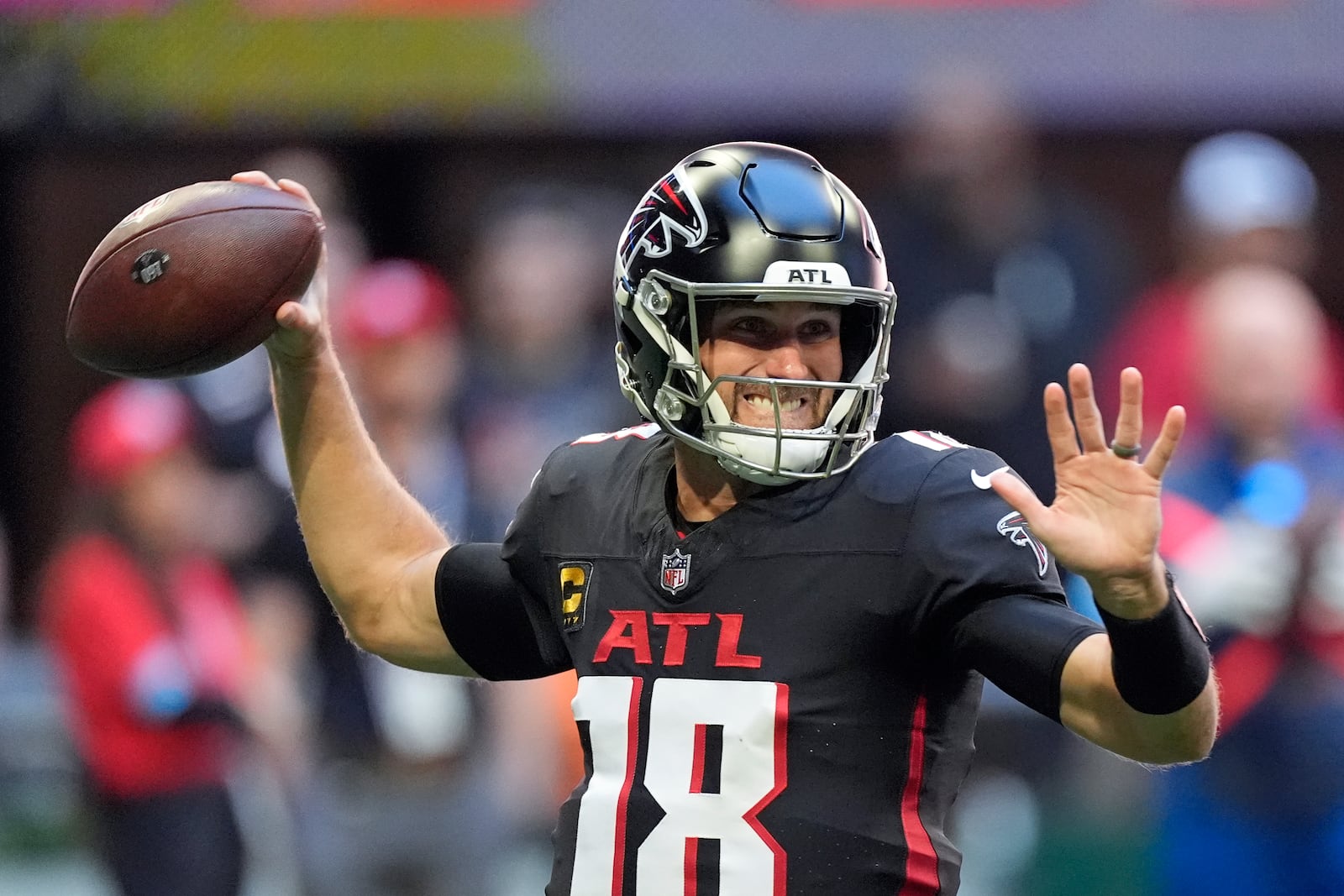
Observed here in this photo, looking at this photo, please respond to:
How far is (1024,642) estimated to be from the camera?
2.29 metres

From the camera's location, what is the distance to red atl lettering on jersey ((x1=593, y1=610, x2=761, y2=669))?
2.45m

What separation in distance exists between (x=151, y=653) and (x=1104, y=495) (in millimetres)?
3805

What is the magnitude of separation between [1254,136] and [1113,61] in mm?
573

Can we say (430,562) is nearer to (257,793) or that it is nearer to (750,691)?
(750,691)

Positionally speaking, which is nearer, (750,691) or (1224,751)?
(750,691)

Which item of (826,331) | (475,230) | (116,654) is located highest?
(826,331)

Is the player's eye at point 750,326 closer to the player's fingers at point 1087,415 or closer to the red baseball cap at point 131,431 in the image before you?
the player's fingers at point 1087,415

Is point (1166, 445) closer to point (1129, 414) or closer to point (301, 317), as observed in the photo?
point (1129, 414)

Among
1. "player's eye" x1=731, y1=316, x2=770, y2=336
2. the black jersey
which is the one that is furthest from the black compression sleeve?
"player's eye" x1=731, y1=316, x2=770, y2=336

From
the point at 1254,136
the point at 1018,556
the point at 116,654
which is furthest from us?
the point at 1254,136

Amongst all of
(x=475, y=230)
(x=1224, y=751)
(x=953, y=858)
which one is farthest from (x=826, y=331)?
(x=475, y=230)

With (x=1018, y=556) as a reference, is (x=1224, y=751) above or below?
below

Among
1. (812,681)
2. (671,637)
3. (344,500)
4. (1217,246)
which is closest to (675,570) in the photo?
(671,637)

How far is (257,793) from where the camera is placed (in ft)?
18.2
